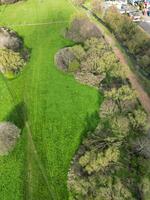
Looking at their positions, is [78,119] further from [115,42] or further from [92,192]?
[115,42]

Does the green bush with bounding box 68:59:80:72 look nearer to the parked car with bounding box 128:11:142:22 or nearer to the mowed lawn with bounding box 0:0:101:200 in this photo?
the mowed lawn with bounding box 0:0:101:200

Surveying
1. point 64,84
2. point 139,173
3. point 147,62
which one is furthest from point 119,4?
point 139,173

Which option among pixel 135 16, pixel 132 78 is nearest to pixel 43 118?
pixel 132 78

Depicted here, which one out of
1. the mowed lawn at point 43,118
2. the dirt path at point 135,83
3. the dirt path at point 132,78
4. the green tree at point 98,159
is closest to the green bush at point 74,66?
the mowed lawn at point 43,118

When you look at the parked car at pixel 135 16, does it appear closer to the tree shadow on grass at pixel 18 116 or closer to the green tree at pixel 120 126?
the tree shadow on grass at pixel 18 116

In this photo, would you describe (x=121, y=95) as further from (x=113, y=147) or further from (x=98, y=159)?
(x=98, y=159)

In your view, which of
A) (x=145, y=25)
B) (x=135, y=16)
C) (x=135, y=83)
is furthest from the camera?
(x=135, y=16)
